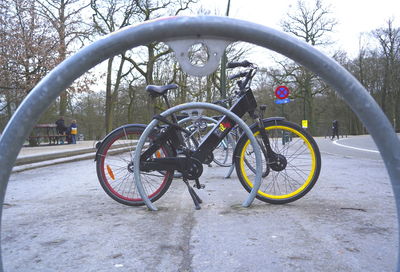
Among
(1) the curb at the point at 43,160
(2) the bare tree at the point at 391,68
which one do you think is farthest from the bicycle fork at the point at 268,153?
(2) the bare tree at the point at 391,68

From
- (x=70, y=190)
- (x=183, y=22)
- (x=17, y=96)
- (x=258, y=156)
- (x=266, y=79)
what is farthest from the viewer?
(x=266, y=79)

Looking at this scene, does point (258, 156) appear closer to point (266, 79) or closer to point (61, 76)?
point (61, 76)

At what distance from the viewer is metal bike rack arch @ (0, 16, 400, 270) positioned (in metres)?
1.14

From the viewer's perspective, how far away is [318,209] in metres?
3.13

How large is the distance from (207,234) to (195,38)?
1.63 meters

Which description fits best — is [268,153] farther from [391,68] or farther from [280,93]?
[391,68]

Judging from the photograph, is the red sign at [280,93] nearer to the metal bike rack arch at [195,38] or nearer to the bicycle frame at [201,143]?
the bicycle frame at [201,143]

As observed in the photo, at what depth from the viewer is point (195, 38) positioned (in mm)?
1183

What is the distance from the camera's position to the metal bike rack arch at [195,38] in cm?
114

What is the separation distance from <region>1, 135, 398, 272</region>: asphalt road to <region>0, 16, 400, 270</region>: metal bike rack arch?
976 millimetres

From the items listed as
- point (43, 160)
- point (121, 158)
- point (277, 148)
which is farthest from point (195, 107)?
point (43, 160)

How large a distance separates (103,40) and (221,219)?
2035 mm

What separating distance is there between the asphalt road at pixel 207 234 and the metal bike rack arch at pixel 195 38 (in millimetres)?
976

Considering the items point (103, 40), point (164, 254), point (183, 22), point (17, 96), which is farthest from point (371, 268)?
point (17, 96)
